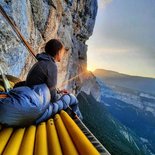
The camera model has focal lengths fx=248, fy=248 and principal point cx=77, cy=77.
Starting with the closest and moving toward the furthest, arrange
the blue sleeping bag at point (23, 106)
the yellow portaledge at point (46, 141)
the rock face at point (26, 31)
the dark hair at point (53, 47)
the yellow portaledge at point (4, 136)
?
the yellow portaledge at point (46, 141), the yellow portaledge at point (4, 136), the blue sleeping bag at point (23, 106), the dark hair at point (53, 47), the rock face at point (26, 31)

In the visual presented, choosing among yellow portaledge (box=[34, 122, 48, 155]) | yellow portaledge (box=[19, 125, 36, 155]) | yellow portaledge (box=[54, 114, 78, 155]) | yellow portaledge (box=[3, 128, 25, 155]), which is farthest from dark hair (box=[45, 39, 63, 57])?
yellow portaledge (box=[3, 128, 25, 155])

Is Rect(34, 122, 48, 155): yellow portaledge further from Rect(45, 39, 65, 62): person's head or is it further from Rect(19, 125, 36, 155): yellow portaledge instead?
Rect(45, 39, 65, 62): person's head

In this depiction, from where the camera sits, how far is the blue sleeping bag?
13.9 feet

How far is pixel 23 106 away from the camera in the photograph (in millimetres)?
4355

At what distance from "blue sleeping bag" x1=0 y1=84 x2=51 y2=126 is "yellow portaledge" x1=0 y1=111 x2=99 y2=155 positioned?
0.53ft

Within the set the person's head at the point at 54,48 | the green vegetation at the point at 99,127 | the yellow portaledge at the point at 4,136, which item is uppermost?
the person's head at the point at 54,48

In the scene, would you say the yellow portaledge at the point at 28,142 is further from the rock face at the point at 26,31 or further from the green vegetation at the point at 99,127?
the green vegetation at the point at 99,127

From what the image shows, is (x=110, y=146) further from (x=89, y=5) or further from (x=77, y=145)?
(x=77, y=145)

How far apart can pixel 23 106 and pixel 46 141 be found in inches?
33.4

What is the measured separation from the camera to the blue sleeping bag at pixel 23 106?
13.9ft

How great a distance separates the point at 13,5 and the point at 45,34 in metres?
7.49

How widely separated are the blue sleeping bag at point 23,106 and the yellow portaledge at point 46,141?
163 millimetres

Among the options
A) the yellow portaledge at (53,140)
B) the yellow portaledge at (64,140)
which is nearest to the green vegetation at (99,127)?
the yellow portaledge at (64,140)

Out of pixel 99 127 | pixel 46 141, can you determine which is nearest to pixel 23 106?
pixel 46 141
